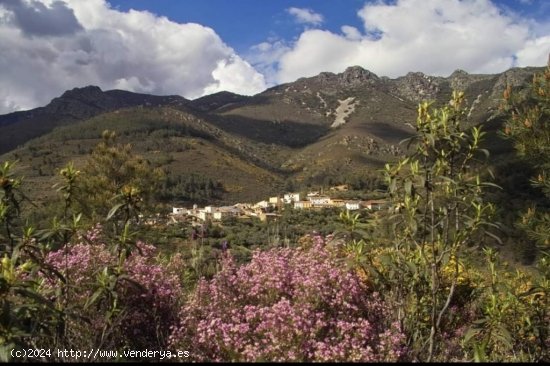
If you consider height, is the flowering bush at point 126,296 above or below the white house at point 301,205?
above

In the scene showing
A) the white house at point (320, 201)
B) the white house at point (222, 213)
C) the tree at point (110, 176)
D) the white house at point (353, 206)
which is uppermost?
the tree at point (110, 176)

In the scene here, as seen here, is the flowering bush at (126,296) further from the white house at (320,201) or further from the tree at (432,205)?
the white house at (320,201)

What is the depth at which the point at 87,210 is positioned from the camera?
55.1 feet

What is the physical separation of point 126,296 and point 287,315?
5.05 ft

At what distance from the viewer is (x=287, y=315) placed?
385cm

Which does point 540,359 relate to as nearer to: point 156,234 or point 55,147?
point 156,234

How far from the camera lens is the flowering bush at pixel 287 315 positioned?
3.70m

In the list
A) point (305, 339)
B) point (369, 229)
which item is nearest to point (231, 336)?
point (305, 339)

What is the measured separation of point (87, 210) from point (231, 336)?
14.3 m

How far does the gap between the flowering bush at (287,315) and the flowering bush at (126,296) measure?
28cm

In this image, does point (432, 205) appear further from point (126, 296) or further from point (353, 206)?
point (353, 206)

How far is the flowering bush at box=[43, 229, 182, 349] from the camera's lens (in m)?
4.27

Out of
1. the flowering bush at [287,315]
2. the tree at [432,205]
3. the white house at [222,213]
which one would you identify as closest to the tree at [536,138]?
the tree at [432,205]

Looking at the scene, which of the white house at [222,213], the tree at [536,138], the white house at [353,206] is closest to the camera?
the white house at [353,206]
